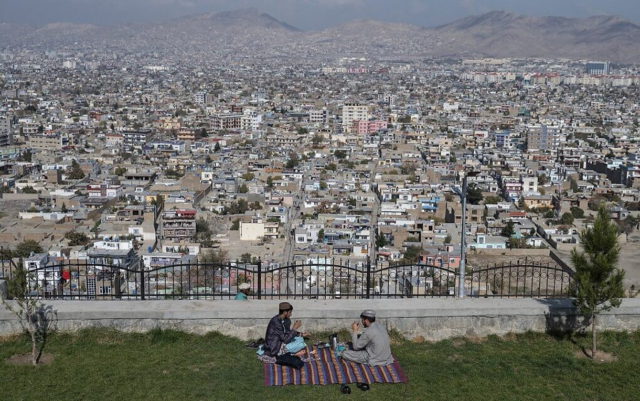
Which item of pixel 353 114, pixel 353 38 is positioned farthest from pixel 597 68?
pixel 353 114

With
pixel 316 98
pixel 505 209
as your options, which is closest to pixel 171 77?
pixel 316 98

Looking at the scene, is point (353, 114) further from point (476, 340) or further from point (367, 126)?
point (476, 340)

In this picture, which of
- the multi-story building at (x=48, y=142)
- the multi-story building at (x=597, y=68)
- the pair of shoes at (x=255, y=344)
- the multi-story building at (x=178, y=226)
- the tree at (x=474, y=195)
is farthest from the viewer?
the multi-story building at (x=597, y=68)

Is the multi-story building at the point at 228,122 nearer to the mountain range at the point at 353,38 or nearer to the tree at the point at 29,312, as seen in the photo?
the tree at the point at 29,312

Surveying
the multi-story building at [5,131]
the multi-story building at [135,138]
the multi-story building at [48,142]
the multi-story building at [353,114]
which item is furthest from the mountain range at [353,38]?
the multi-story building at [48,142]

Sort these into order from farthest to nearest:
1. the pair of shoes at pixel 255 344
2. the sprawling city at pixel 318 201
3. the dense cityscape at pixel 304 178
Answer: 1. the dense cityscape at pixel 304 178
2. the sprawling city at pixel 318 201
3. the pair of shoes at pixel 255 344

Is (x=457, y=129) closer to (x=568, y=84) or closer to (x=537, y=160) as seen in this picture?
(x=537, y=160)
